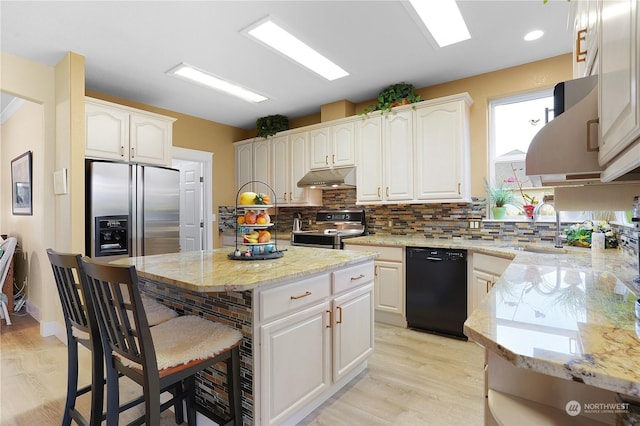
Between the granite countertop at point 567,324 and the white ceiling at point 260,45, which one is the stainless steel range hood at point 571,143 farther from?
the white ceiling at point 260,45

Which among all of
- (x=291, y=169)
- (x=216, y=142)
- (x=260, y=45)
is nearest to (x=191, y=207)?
(x=216, y=142)

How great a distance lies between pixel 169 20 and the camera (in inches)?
95.8

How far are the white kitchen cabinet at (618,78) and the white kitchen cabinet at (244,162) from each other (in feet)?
15.0

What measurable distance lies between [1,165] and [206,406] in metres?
5.62

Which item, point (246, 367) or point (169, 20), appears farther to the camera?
point (169, 20)

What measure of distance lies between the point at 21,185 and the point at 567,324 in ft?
17.6

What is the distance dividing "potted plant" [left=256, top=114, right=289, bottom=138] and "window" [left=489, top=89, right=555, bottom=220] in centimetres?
274

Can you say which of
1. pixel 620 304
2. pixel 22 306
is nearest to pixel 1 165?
pixel 22 306

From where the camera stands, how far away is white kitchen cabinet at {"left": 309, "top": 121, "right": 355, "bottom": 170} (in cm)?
402

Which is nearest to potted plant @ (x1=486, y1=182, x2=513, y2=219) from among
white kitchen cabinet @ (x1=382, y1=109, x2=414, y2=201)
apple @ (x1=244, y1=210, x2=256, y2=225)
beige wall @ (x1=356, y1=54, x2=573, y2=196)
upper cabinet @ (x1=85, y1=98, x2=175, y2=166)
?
beige wall @ (x1=356, y1=54, x2=573, y2=196)

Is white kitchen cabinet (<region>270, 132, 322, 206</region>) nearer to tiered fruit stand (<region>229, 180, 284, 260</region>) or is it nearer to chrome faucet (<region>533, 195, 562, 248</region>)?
tiered fruit stand (<region>229, 180, 284, 260</region>)

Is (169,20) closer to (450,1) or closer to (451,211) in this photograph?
(450,1)

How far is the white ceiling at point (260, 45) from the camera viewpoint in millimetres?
2312

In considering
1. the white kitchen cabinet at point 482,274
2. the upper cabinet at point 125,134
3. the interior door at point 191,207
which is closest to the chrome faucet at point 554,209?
the white kitchen cabinet at point 482,274
